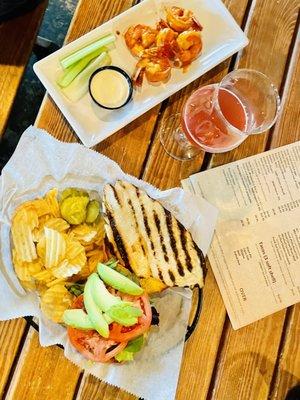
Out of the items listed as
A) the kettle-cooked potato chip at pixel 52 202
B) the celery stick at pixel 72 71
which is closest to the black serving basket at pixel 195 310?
the kettle-cooked potato chip at pixel 52 202

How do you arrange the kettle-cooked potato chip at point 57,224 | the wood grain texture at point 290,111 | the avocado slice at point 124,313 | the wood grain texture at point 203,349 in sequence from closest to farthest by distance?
1. the avocado slice at point 124,313
2. the kettle-cooked potato chip at point 57,224
3. the wood grain texture at point 203,349
4. the wood grain texture at point 290,111

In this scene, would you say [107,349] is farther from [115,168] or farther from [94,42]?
[94,42]

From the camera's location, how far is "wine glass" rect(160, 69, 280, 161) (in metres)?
1.35

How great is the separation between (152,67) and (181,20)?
157mm

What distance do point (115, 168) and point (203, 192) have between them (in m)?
0.24

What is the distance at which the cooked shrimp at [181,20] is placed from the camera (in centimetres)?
148

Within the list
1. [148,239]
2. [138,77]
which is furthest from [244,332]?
[138,77]

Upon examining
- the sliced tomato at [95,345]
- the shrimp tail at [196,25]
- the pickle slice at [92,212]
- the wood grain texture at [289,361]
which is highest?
the shrimp tail at [196,25]

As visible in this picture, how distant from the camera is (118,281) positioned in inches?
47.9

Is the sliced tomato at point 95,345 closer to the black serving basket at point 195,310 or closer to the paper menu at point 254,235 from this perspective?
the black serving basket at point 195,310

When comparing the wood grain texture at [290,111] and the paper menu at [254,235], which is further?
the wood grain texture at [290,111]

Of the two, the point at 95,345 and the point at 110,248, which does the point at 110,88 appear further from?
the point at 95,345

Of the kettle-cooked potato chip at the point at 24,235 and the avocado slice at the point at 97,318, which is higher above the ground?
the kettle-cooked potato chip at the point at 24,235

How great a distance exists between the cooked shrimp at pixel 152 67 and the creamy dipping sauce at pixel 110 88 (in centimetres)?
4
